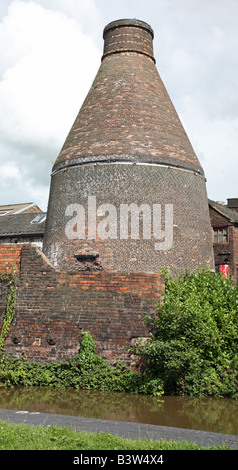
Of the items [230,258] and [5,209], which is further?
[5,209]

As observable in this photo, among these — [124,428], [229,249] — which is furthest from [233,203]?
[124,428]

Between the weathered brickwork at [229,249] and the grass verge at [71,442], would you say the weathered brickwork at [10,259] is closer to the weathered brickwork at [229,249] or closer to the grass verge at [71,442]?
the grass verge at [71,442]

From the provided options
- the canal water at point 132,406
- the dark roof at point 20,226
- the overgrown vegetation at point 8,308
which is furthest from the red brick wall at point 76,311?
the dark roof at point 20,226

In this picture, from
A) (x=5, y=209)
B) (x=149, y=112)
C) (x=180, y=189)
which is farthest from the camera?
(x=5, y=209)

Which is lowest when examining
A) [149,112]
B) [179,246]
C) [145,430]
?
[145,430]

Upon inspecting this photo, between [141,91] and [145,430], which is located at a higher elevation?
[141,91]

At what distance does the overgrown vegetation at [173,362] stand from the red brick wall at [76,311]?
246 millimetres

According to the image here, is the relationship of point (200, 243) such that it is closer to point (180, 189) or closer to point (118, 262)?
point (180, 189)

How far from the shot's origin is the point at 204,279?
36.6 feet

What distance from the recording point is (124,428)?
584cm

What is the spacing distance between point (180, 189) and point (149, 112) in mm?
2936

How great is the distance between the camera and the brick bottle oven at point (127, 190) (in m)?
13.2
